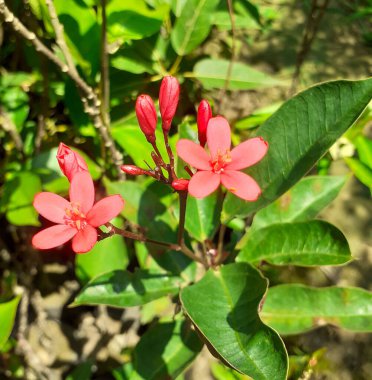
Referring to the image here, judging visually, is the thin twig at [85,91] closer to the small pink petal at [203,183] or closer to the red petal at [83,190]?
the red petal at [83,190]

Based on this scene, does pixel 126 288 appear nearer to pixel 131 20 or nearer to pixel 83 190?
pixel 83 190

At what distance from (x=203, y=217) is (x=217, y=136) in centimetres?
39

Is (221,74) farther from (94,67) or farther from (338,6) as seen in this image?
(338,6)

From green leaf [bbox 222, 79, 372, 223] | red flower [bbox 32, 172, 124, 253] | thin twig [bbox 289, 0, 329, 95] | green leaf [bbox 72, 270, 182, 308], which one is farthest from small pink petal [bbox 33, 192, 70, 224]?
thin twig [bbox 289, 0, 329, 95]

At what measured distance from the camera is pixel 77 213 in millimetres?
1007

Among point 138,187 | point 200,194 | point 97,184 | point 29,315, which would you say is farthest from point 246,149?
point 29,315

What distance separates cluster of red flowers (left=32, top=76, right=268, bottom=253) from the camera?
0.95m

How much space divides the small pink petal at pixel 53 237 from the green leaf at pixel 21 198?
0.41m

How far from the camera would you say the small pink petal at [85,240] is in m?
0.90

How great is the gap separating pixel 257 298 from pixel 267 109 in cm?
78

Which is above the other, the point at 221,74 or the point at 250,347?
the point at 221,74

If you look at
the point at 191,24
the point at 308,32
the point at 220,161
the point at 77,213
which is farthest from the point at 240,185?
the point at 308,32

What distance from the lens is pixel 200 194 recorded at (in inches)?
35.8

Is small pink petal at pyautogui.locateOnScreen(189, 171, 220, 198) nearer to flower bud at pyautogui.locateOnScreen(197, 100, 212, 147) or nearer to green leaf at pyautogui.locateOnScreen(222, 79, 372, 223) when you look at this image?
flower bud at pyautogui.locateOnScreen(197, 100, 212, 147)
